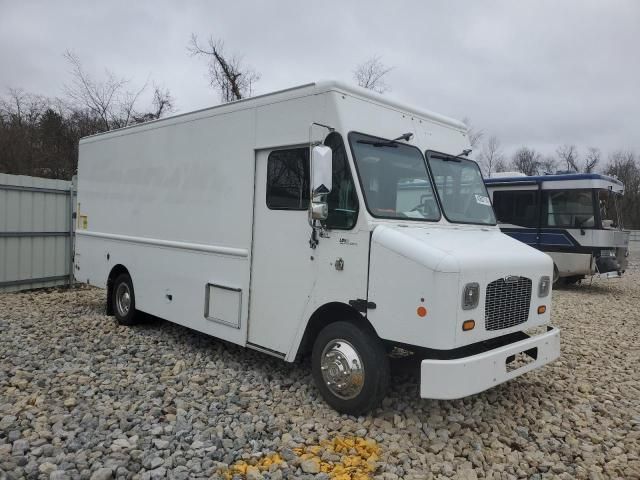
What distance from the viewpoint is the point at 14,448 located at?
135 inches

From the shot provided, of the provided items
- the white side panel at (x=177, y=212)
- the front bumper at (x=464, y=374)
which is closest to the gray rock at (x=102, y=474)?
the white side panel at (x=177, y=212)

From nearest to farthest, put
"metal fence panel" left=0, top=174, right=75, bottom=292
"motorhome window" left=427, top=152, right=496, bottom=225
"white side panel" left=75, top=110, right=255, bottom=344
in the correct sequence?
"motorhome window" left=427, top=152, right=496, bottom=225 < "white side panel" left=75, top=110, right=255, bottom=344 < "metal fence panel" left=0, top=174, right=75, bottom=292

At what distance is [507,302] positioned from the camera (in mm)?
4078

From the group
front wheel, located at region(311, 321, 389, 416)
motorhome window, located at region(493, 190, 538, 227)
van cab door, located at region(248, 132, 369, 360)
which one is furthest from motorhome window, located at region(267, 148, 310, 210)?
motorhome window, located at region(493, 190, 538, 227)

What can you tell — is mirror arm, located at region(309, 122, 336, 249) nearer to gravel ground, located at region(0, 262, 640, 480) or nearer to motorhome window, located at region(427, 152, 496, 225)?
motorhome window, located at region(427, 152, 496, 225)

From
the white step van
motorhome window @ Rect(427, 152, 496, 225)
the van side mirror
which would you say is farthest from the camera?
motorhome window @ Rect(427, 152, 496, 225)

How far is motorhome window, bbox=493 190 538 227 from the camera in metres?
12.5

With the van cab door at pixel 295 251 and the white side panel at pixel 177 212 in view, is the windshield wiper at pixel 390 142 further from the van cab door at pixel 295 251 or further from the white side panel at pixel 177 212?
the white side panel at pixel 177 212

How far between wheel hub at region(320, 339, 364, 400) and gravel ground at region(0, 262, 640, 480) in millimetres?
235

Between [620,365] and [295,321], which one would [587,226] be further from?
[295,321]

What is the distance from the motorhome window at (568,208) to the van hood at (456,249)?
327 inches

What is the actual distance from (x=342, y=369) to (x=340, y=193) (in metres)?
1.50

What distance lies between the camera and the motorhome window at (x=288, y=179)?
446 centimetres

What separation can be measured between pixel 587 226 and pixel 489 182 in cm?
273
